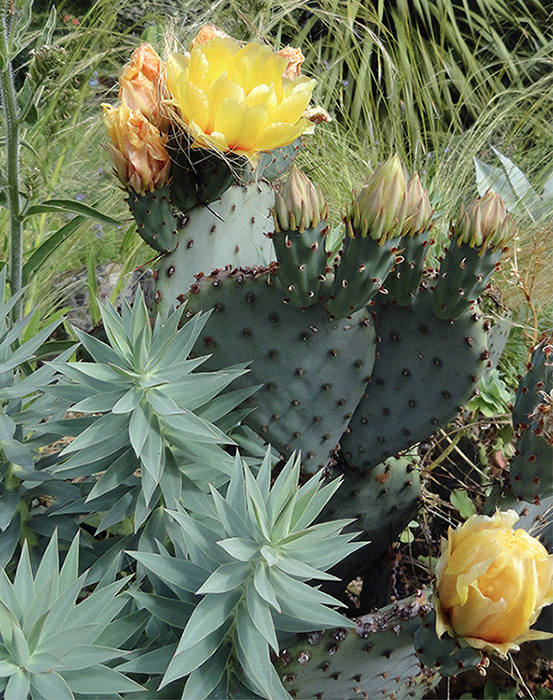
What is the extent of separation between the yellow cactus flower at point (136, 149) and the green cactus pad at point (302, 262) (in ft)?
0.63

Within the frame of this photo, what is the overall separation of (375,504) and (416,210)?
45 cm

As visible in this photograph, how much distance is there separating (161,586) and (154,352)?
247 millimetres

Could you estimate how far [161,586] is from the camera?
26.0 inches

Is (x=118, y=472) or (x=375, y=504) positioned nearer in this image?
(x=118, y=472)

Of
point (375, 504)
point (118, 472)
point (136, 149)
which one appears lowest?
point (375, 504)

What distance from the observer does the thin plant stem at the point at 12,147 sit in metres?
0.87

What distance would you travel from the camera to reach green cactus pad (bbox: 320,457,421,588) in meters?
0.91

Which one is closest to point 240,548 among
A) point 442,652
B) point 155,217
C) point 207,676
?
point 207,676

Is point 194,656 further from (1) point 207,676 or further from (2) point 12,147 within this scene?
(2) point 12,147

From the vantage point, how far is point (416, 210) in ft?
Result: 2.26

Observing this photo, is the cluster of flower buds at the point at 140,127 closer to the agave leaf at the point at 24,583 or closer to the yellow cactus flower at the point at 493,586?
the agave leaf at the point at 24,583

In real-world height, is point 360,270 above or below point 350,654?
above

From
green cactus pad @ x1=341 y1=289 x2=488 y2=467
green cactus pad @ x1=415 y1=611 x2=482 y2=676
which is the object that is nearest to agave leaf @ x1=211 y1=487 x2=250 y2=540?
green cactus pad @ x1=415 y1=611 x2=482 y2=676

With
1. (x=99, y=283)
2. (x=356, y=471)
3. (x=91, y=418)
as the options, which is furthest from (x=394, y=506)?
(x=99, y=283)
